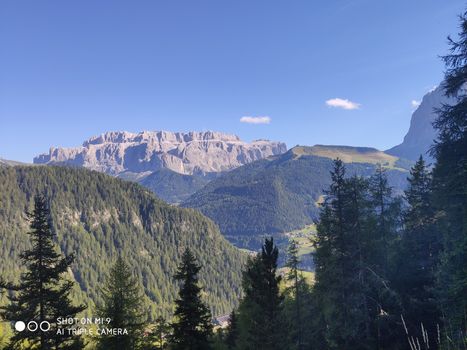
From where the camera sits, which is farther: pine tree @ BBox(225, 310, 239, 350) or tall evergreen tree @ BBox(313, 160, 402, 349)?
pine tree @ BBox(225, 310, 239, 350)

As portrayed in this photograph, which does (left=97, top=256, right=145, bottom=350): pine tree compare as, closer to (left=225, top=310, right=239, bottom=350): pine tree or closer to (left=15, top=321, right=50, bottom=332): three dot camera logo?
(left=15, top=321, right=50, bottom=332): three dot camera logo

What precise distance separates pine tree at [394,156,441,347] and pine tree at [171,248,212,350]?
1525 centimetres

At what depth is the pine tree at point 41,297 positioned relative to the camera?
2180cm

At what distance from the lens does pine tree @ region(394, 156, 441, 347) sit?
29.4 meters

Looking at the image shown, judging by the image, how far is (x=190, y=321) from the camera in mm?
27125

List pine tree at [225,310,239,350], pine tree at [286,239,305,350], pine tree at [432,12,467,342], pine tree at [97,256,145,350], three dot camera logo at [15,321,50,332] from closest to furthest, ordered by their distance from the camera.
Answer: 1. pine tree at [432,12,467,342]
2. three dot camera logo at [15,321,50,332]
3. pine tree at [97,256,145,350]
4. pine tree at [286,239,305,350]
5. pine tree at [225,310,239,350]

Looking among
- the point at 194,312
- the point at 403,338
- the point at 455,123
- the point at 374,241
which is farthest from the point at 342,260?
the point at 455,123

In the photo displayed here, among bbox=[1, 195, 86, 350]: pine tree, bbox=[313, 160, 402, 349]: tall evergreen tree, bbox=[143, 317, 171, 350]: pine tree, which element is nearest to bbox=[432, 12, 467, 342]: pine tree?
bbox=[313, 160, 402, 349]: tall evergreen tree

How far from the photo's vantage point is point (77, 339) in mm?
23469

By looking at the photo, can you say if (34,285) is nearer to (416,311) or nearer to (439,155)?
(439,155)

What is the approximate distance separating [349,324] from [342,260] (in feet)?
16.8

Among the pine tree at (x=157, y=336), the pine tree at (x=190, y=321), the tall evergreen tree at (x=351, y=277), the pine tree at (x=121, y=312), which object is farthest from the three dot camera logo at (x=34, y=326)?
the tall evergreen tree at (x=351, y=277)

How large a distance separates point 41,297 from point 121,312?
321 inches

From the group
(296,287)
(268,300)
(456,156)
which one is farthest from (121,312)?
(456,156)
